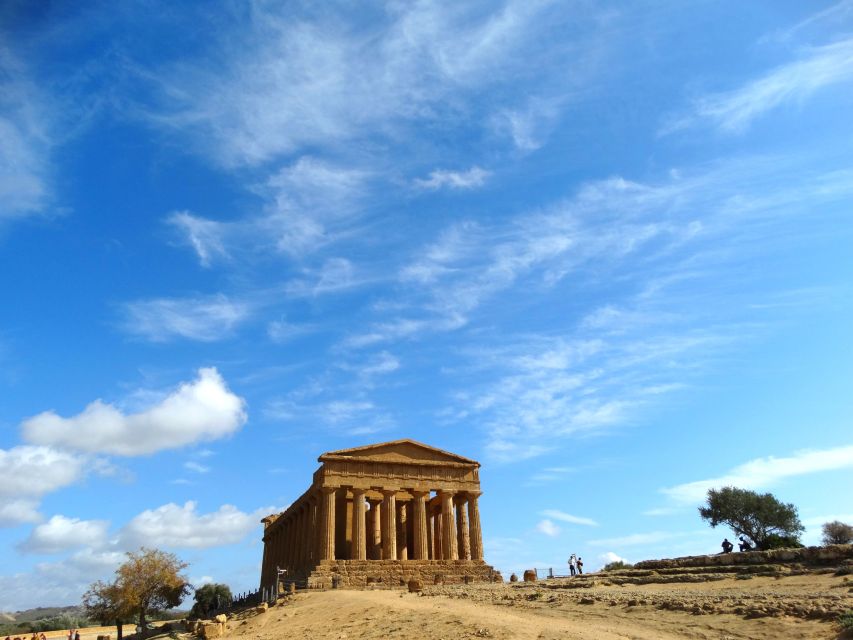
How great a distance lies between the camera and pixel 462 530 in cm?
5128

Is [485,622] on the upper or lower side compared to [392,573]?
lower

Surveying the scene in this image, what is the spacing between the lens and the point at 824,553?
80.1 ft

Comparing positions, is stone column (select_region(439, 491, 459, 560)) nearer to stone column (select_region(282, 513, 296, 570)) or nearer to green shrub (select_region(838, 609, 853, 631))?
stone column (select_region(282, 513, 296, 570))

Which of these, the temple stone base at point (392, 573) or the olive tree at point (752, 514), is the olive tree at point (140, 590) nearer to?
the temple stone base at point (392, 573)

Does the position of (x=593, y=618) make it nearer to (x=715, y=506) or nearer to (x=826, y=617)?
(x=826, y=617)

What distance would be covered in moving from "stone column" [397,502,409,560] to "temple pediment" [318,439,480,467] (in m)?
10.5

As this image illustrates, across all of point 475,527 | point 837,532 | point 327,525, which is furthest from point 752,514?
point 327,525

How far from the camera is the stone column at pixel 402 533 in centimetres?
5622

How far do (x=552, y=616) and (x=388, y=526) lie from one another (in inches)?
1110

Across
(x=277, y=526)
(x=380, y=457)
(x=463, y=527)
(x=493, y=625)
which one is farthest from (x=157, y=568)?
(x=493, y=625)

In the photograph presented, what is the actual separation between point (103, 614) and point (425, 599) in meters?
36.0

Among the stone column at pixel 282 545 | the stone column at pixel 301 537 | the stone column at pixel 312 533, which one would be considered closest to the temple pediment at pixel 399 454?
the stone column at pixel 312 533

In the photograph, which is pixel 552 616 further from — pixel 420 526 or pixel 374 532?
pixel 374 532

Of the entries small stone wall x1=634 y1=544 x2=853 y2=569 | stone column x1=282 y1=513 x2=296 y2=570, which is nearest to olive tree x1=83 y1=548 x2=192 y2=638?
stone column x1=282 y1=513 x2=296 y2=570
